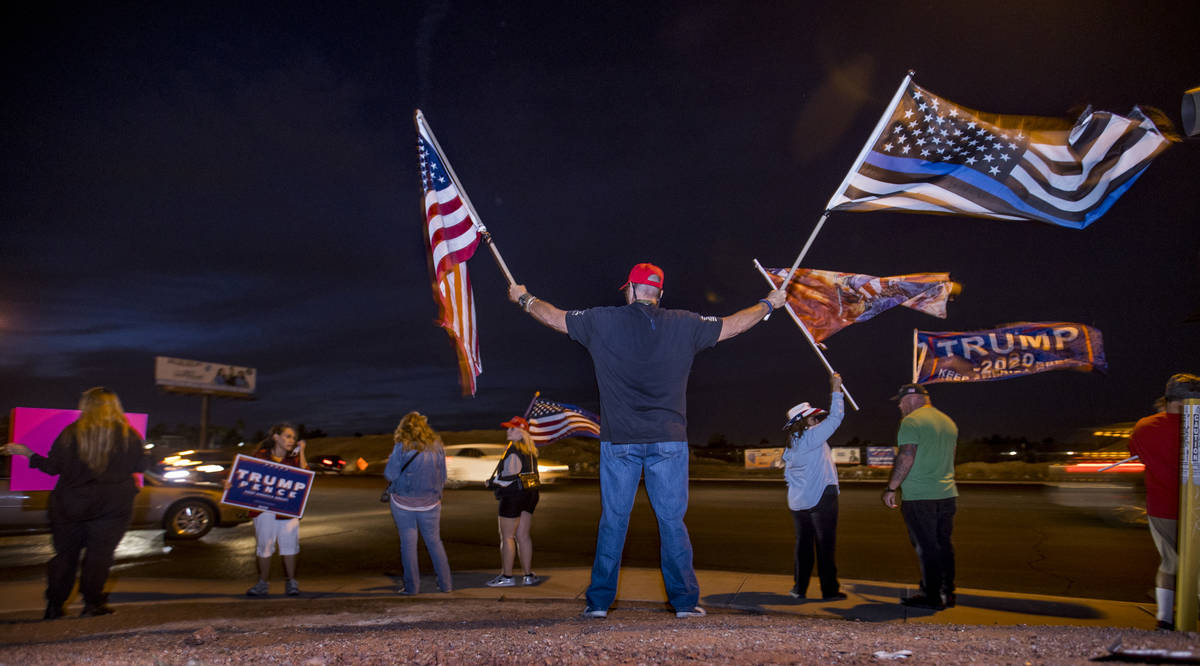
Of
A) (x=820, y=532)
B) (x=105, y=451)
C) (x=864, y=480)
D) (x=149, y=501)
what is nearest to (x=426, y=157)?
(x=105, y=451)

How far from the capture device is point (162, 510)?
39.4 ft

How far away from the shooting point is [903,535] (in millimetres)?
11859

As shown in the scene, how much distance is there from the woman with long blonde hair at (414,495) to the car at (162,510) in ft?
18.7

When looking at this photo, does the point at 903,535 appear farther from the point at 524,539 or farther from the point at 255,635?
the point at 255,635

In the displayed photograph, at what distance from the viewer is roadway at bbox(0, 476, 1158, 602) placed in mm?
8664

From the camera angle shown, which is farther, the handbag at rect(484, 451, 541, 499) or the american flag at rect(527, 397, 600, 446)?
the american flag at rect(527, 397, 600, 446)

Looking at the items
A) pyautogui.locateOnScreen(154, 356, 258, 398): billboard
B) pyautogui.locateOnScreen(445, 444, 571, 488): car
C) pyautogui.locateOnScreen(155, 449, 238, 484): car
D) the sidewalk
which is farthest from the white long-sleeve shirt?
pyautogui.locateOnScreen(154, 356, 258, 398): billboard

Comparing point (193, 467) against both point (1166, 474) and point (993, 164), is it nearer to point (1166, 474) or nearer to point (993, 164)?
point (993, 164)

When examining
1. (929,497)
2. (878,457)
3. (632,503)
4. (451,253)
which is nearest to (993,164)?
(929,497)

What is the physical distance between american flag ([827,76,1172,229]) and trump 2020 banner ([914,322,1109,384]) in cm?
533

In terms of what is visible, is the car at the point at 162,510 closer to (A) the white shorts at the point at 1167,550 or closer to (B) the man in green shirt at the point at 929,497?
(B) the man in green shirt at the point at 929,497

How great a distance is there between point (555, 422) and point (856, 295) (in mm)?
10838

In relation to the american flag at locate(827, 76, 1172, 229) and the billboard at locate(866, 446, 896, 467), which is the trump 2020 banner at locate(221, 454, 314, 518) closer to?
the american flag at locate(827, 76, 1172, 229)

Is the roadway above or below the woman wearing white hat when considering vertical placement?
below
